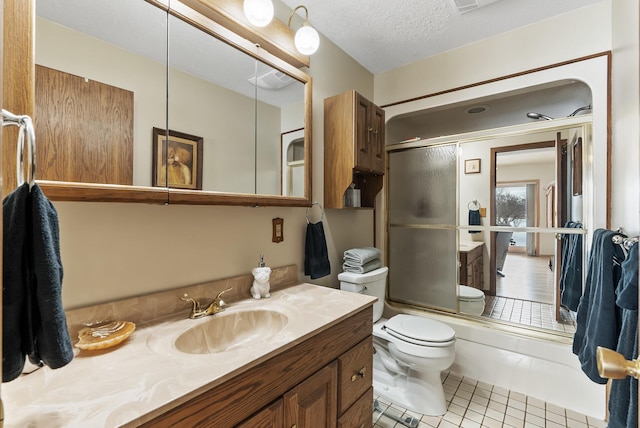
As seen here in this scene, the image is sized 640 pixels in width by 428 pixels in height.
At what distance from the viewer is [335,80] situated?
2.11 m

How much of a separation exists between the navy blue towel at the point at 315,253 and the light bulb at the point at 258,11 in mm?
1094

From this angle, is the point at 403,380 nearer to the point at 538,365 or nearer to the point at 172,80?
the point at 538,365

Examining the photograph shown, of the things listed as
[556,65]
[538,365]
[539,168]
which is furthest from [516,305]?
[556,65]

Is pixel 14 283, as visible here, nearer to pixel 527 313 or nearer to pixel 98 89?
pixel 98 89

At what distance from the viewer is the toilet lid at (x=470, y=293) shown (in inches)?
91.1

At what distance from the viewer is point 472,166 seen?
2.29 meters

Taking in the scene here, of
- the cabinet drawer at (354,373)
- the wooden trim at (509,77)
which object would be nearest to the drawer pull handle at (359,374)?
the cabinet drawer at (354,373)

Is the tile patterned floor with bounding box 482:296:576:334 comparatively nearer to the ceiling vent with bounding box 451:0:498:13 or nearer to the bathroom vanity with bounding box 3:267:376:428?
the bathroom vanity with bounding box 3:267:376:428

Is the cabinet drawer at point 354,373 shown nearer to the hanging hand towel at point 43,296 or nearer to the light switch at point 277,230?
the light switch at point 277,230

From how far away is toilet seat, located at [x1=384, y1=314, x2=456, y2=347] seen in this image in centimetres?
171

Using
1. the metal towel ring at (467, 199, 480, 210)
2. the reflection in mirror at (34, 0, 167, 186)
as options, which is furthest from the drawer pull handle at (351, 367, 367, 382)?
the metal towel ring at (467, 199, 480, 210)

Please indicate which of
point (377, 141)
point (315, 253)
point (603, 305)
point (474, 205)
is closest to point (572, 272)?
point (474, 205)

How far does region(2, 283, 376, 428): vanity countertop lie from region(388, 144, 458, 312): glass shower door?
1.66 metres

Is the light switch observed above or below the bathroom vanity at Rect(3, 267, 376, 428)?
above
